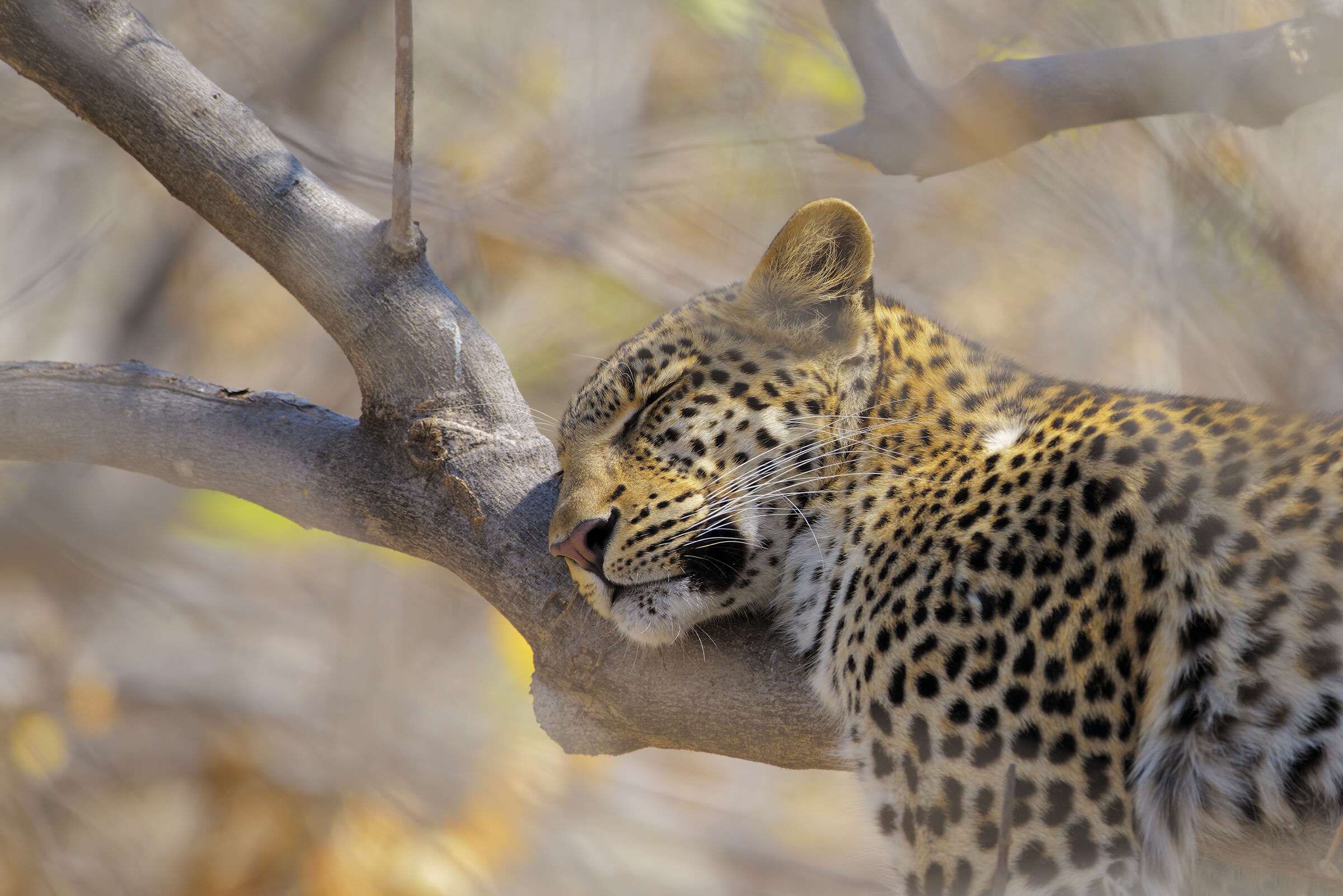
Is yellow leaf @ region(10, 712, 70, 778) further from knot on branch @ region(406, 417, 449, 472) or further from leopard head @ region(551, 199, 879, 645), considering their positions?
leopard head @ region(551, 199, 879, 645)

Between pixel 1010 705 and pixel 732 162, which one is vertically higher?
pixel 732 162

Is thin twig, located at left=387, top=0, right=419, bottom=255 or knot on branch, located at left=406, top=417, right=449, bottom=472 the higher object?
thin twig, located at left=387, top=0, right=419, bottom=255

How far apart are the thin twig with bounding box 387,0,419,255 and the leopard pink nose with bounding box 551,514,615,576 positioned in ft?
4.14

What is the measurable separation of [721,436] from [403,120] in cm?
148

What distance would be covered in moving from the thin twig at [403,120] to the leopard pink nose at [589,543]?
1.26 metres

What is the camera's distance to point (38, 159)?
9992 millimetres

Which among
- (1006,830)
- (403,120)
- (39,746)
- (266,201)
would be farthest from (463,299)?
(1006,830)

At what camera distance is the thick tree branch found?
2.81 metres

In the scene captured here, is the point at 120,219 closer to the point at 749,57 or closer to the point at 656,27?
the point at 656,27

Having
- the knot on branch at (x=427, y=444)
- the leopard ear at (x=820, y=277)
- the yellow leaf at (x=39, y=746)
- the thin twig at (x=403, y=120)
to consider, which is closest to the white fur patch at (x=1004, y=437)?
the leopard ear at (x=820, y=277)

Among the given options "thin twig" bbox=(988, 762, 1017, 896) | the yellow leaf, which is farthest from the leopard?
the yellow leaf

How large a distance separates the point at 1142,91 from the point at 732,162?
4.60 meters

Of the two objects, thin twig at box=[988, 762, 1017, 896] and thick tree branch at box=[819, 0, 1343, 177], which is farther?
thick tree branch at box=[819, 0, 1343, 177]

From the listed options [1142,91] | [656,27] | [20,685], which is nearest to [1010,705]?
[1142,91]
